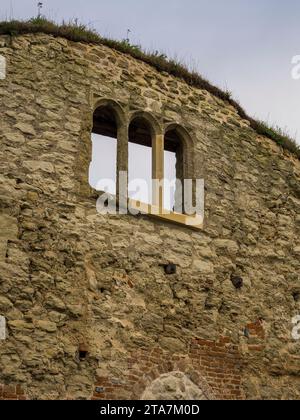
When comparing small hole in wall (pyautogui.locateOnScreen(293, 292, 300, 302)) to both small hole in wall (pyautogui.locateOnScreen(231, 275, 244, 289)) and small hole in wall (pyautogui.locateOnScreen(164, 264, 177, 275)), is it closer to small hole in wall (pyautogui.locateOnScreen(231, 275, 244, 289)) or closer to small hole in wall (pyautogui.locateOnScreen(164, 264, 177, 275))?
small hole in wall (pyautogui.locateOnScreen(231, 275, 244, 289))

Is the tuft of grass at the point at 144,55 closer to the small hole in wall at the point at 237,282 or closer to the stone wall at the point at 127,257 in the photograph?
the stone wall at the point at 127,257

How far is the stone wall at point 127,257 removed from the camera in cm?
820

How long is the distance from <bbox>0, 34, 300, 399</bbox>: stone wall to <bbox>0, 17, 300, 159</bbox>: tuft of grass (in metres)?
0.12

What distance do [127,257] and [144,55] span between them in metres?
2.99

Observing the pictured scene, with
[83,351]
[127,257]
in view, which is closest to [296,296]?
[127,257]

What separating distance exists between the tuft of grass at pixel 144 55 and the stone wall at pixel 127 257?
12 cm

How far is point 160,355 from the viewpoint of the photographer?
8.80 metres

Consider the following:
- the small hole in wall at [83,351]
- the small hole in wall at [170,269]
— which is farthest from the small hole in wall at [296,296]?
the small hole in wall at [83,351]

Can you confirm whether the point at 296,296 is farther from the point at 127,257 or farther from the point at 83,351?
the point at 83,351

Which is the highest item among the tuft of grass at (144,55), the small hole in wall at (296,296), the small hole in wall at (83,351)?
the tuft of grass at (144,55)

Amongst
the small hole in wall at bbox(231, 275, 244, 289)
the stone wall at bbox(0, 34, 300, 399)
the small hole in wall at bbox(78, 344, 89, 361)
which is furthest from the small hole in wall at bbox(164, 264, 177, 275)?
the small hole in wall at bbox(78, 344, 89, 361)

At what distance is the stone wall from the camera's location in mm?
8195

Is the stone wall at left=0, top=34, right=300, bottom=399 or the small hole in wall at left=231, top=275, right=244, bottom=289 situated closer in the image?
the stone wall at left=0, top=34, right=300, bottom=399
